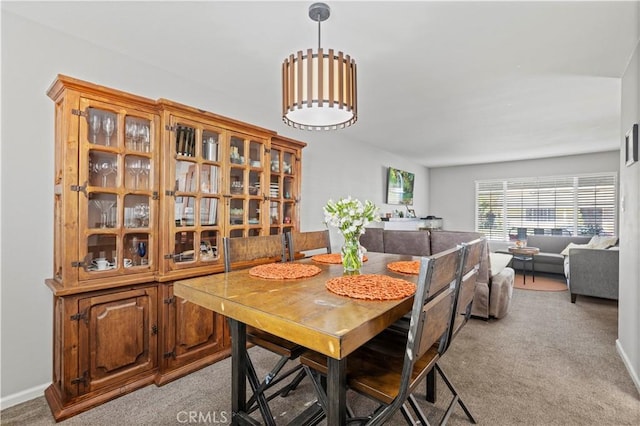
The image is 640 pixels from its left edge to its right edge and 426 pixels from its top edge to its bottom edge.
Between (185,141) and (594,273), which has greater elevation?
(185,141)

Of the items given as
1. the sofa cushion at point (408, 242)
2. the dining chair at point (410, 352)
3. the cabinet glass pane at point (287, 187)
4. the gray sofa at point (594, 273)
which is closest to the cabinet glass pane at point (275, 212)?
the cabinet glass pane at point (287, 187)

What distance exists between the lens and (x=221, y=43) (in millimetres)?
2215

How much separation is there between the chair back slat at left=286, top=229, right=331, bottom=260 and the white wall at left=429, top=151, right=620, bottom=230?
633 centimetres

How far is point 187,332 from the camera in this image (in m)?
2.30

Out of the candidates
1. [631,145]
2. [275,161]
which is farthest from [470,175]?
[275,161]

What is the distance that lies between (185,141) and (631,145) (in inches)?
132

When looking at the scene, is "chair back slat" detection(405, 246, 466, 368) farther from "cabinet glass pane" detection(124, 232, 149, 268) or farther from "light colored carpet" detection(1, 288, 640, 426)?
"cabinet glass pane" detection(124, 232, 149, 268)

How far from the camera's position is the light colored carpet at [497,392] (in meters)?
1.80

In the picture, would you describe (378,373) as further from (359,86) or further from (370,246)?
(370,246)

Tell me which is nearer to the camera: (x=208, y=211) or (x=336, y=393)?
(x=336, y=393)

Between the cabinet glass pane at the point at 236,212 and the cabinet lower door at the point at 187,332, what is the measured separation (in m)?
0.73

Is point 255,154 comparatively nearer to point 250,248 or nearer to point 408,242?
point 250,248

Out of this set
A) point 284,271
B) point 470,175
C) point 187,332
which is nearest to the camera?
point 284,271

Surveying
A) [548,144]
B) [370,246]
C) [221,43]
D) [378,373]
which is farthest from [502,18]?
[548,144]
